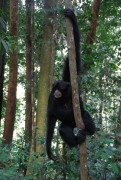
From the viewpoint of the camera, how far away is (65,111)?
15.3 feet

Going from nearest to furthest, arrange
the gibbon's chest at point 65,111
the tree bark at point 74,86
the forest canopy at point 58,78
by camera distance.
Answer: the tree bark at point 74,86 < the forest canopy at point 58,78 < the gibbon's chest at point 65,111

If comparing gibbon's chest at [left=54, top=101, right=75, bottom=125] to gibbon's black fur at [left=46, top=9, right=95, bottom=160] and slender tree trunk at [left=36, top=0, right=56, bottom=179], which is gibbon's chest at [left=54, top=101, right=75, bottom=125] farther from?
slender tree trunk at [left=36, top=0, right=56, bottom=179]

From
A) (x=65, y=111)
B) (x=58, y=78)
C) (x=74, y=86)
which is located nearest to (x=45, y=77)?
(x=58, y=78)

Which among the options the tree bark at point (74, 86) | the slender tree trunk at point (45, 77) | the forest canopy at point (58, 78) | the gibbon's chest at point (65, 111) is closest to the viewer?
the tree bark at point (74, 86)

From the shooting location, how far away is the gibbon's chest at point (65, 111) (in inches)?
184

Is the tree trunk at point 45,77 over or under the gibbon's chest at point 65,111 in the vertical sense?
over

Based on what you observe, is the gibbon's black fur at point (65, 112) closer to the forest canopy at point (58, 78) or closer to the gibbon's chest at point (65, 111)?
the gibbon's chest at point (65, 111)

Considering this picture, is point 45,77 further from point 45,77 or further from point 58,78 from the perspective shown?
point 58,78

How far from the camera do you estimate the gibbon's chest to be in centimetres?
466

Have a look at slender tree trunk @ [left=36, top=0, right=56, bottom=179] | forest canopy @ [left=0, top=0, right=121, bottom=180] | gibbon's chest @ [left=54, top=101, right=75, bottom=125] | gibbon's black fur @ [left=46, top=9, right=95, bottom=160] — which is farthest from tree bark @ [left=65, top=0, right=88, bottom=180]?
slender tree trunk @ [left=36, top=0, right=56, bottom=179]

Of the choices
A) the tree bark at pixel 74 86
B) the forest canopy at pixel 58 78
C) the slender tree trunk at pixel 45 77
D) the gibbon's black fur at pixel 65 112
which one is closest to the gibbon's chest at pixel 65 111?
the gibbon's black fur at pixel 65 112

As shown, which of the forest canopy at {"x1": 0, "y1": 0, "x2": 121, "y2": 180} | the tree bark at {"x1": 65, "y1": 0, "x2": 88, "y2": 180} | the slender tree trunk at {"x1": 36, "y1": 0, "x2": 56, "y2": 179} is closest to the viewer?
the tree bark at {"x1": 65, "y1": 0, "x2": 88, "y2": 180}

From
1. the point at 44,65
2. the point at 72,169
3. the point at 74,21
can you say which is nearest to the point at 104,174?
the point at 72,169

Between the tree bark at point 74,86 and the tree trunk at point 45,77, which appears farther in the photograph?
the tree trunk at point 45,77
